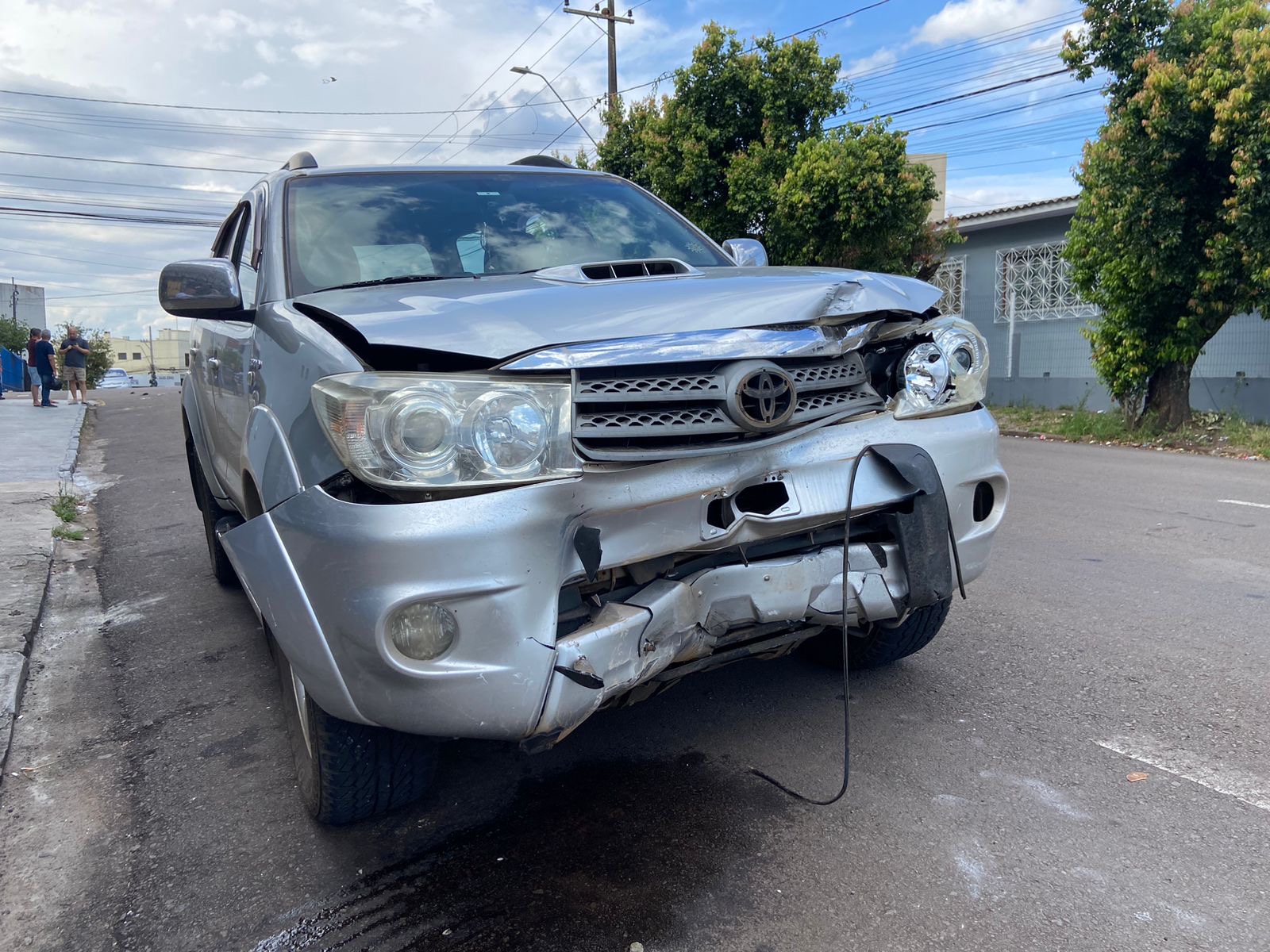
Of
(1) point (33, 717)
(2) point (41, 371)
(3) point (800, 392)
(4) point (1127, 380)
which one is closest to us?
(3) point (800, 392)

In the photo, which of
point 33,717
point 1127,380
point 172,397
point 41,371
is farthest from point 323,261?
point 172,397

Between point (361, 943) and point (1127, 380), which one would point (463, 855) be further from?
point (1127, 380)

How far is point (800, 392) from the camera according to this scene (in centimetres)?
247

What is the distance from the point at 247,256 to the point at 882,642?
2851 millimetres

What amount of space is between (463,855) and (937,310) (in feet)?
6.66

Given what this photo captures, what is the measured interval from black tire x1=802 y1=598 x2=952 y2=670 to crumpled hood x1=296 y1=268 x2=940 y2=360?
1.16 m

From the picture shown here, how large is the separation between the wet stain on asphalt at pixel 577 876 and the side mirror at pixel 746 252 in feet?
6.61

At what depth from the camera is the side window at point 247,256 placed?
3.44m

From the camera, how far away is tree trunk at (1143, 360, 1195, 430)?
1278 centimetres

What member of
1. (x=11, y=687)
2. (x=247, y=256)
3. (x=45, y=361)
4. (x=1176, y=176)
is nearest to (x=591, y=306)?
(x=247, y=256)

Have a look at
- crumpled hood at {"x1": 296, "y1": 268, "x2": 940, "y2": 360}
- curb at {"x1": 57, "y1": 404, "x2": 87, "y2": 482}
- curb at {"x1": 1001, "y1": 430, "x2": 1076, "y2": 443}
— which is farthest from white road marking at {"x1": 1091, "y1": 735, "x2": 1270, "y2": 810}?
curb at {"x1": 1001, "y1": 430, "x2": 1076, "y2": 443}

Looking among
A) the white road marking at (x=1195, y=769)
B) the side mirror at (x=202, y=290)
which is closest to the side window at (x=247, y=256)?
the side mirror at (x=202, y=290)

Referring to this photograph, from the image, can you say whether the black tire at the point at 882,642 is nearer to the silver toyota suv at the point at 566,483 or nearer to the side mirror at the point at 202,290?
the silver toyota suv at the point at 566,483

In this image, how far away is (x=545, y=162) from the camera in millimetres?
4508
